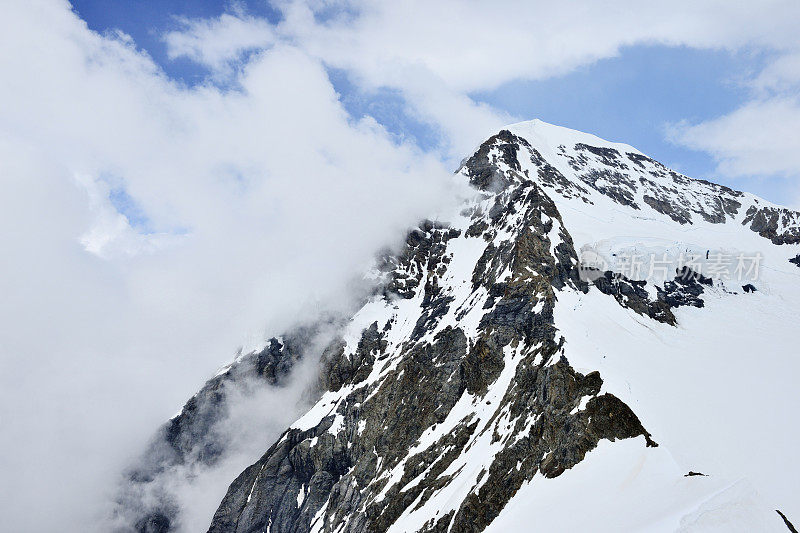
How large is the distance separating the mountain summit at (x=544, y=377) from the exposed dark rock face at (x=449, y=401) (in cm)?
32

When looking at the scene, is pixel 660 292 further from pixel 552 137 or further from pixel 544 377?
pixel 552 137

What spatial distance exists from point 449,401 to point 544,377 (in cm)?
2301

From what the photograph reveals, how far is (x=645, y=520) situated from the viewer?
19.3m

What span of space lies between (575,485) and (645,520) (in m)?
8.17

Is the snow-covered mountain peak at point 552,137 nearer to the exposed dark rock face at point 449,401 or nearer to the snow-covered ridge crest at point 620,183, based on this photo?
the snow-covered ridge crest at point 620,183

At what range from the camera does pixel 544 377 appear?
42969mm

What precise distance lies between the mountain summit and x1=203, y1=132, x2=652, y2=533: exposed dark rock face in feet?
1.04

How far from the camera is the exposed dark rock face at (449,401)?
36.1m

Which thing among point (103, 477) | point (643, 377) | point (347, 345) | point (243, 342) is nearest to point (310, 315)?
point (347, 345)

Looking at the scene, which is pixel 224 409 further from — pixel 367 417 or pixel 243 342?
pixel 367 417

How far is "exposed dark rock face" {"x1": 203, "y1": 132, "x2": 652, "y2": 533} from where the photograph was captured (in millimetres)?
36094

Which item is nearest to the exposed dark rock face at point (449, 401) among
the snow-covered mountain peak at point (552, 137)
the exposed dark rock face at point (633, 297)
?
the exposed dark rock face at point (633, 297)

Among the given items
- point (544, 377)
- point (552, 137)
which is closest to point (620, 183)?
point (552, 137)

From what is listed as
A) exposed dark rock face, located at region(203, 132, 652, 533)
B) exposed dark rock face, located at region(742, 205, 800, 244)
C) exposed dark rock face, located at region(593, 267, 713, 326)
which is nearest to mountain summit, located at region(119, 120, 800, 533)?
exposed dark rock face, located at region(203, 132, 652, 533)
